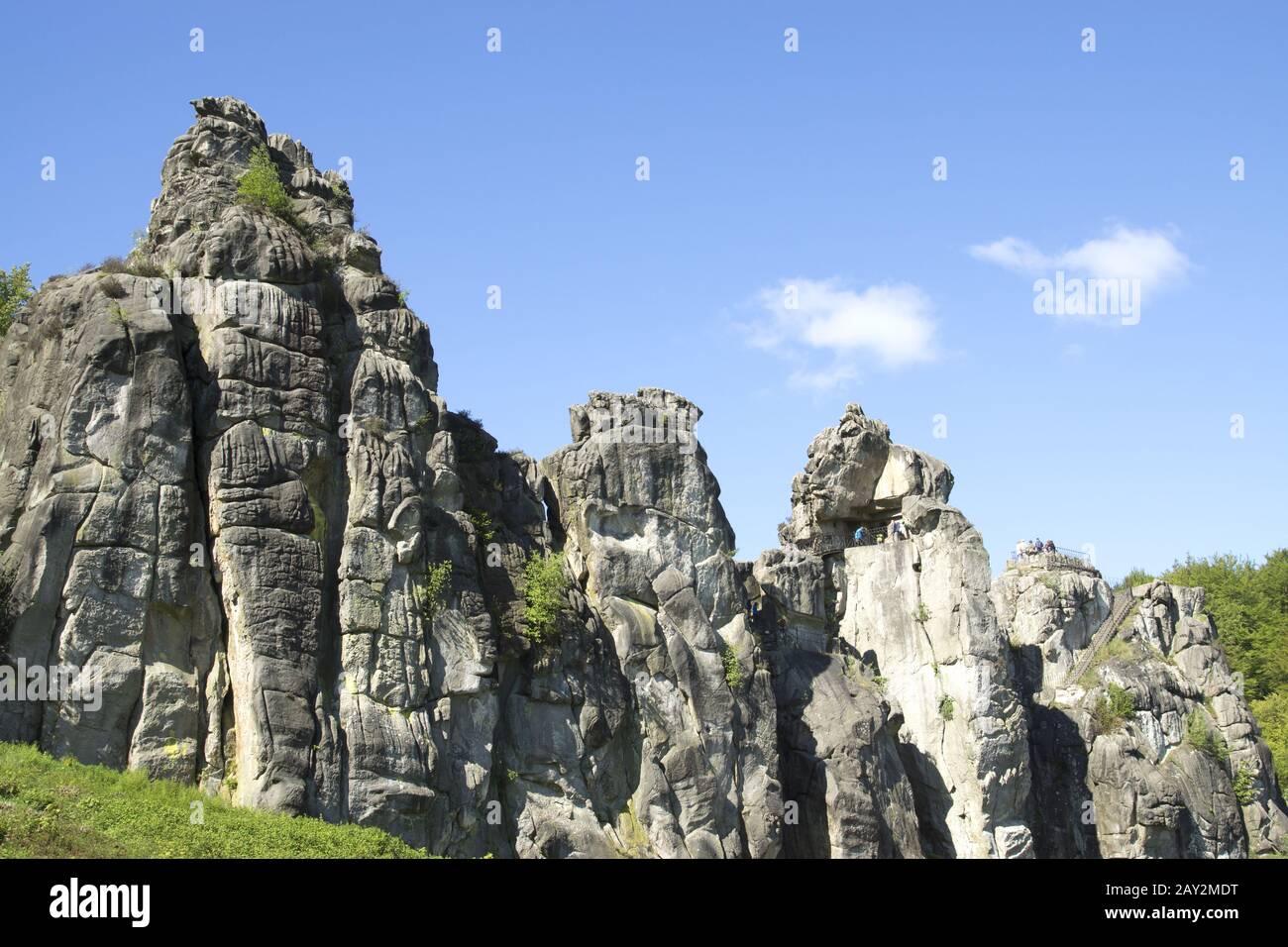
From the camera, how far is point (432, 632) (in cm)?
3011

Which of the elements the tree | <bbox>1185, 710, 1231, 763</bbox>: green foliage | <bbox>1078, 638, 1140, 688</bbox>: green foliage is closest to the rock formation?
the tree

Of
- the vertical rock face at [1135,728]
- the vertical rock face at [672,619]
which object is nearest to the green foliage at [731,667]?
the vertical rock face at [672,619]

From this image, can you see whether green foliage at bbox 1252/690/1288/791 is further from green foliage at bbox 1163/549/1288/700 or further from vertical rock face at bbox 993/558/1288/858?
vertical rock face at bbox 993/558/1288/858

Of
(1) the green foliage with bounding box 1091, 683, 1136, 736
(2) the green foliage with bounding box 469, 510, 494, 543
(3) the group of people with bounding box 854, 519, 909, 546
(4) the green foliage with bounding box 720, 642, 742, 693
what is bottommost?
(1) the green foliage with bounding box 1091, 683, 1136, 736

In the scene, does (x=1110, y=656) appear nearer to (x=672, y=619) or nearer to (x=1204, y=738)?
(x=1204, y=738)

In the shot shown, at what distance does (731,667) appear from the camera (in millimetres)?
36438

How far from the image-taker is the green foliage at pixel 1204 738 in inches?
1892

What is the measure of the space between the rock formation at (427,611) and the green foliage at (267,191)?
1.14 feet

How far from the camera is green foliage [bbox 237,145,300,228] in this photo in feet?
107

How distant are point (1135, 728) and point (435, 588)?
89.5 feet

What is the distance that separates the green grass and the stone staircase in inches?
1160
